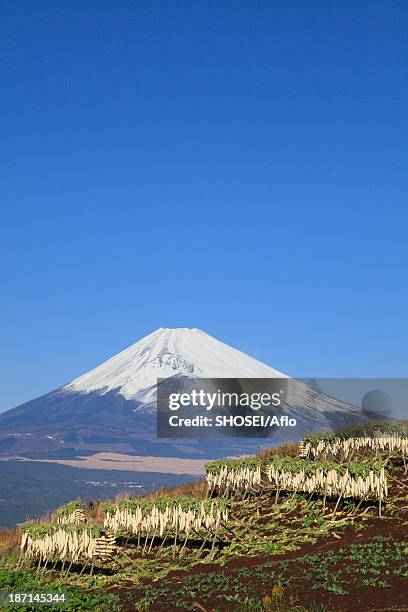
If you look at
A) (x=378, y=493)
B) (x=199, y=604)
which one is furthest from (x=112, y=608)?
(x=378, y=493)

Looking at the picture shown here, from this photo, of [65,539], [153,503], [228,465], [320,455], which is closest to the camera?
[65,539]

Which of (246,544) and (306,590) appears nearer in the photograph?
(306,590)

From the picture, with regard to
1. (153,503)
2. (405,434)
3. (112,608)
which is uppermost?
(405,434)

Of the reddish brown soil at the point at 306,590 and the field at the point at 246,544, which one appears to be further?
the field at the point at 246,544

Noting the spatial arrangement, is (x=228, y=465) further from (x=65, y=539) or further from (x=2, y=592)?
(x=2, y=592)

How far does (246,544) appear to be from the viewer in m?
28.9

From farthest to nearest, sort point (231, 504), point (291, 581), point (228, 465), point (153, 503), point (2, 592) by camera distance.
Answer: point (228, 465) < point (231, 504) < point (153, 503) < point (2, 592) < point (291, 581)

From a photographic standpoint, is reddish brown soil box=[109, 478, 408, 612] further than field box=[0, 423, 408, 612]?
No

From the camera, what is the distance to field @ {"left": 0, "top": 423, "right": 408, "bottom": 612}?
19609mm

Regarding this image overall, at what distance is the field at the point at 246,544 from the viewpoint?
1961 centimetres

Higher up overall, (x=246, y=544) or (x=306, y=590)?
(x=246, y=544)

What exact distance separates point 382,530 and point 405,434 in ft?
52.9

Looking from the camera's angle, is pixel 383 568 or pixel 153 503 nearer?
pixel 383 568

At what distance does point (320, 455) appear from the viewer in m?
41.2
